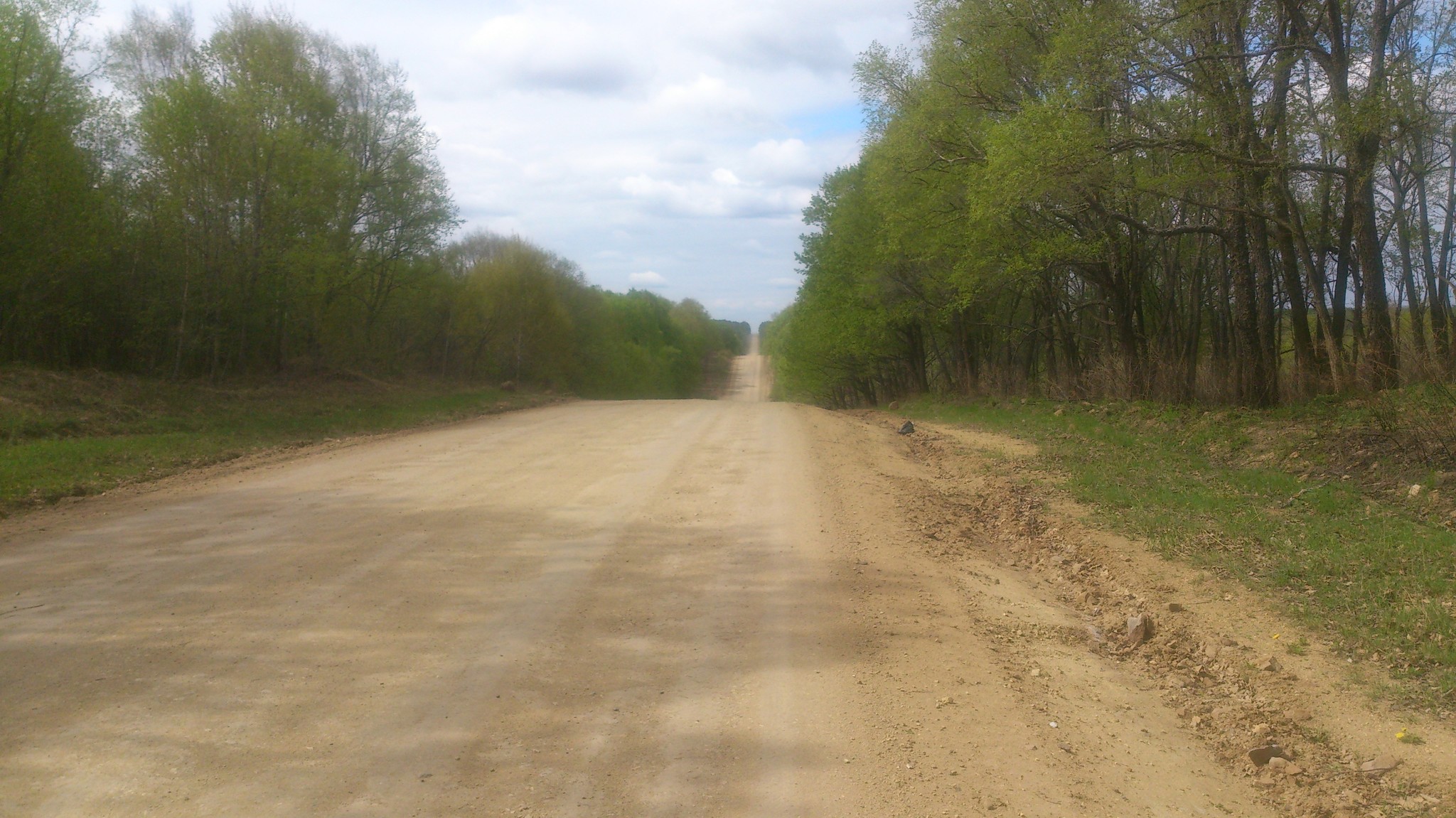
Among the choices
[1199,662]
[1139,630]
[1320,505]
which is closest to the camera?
[1199,662]

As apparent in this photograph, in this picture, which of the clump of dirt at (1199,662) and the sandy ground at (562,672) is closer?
the sandy ground at (562,672)

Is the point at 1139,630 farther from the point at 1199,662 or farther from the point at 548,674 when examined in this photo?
the point at 548,674

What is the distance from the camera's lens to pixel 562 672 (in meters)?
5.08

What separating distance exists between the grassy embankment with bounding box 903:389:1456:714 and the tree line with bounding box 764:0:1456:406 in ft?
5.34

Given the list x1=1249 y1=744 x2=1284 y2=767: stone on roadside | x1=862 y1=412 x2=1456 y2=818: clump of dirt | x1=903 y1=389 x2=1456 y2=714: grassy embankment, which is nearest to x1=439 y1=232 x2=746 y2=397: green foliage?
x1=903 y1=389 x2=1456 y2=714: grassy embankment

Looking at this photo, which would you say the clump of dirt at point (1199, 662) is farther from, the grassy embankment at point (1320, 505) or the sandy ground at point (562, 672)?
the grassy embankment at point (1320, 505)

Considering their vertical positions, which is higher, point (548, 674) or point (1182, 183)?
point (1182, 183)

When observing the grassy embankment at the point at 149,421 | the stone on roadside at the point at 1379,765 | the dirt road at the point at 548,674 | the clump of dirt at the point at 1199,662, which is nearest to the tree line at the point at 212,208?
the grassy embankment at the point at 149,421

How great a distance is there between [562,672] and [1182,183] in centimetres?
1458

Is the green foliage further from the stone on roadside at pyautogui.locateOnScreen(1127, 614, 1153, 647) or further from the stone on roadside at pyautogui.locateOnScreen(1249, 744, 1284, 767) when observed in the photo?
the stone on roadside at pyautogui.locateOnScreen(1249, 744, 1284, 767)

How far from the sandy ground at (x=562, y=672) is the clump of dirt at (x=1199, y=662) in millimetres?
104

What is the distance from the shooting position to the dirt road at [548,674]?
388 centimetres

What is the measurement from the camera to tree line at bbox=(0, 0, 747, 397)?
18219 millimetres

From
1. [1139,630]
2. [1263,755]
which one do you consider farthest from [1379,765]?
[1139,630]
